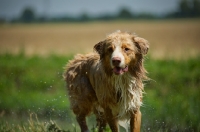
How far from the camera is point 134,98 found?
28.2 feet

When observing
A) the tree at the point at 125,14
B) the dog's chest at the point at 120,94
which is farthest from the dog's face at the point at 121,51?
the tree at the point at 125,14

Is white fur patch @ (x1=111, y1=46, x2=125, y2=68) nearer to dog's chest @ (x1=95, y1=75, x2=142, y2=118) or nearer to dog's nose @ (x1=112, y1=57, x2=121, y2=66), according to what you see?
dog's nose @ (x1=112, y1=57, x2=121, y2=66)

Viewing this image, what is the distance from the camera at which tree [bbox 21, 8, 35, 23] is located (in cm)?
8394

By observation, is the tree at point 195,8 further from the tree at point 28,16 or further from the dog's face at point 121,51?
the dog's face at point 121,51

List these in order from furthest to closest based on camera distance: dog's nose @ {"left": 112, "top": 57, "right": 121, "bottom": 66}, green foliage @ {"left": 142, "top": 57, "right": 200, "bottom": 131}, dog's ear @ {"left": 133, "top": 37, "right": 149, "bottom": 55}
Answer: green foliage @ {"left": 142, "top": 57, "right": 200, "bottom": 131} < dog's ear @ {"left": 133, "top": 37, "right": 149, "bottom": 55} < dog's nose @ {"left": 112, "top": 57, "right": 121, "bottom": 66}

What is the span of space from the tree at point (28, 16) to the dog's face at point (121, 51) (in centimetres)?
7569

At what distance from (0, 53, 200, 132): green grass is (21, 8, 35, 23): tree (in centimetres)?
6152

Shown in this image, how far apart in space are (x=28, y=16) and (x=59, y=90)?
6916cm

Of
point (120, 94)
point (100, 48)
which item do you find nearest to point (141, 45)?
point (100, 48)

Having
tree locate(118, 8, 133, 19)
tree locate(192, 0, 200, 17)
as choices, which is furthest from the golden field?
tree locate(118, 8, 133, 19)

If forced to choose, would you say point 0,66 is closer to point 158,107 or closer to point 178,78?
point 178,78

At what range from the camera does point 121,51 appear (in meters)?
8.01

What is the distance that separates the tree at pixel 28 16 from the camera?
83938 mm

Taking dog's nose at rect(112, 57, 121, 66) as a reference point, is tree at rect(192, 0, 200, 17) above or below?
below
